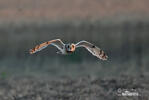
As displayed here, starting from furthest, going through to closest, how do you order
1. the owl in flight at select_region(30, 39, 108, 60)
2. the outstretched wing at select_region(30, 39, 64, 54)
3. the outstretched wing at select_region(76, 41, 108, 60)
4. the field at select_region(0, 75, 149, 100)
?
the field at select_region(0, 75, 149, 100) < the outstretched wing at select_region(76, 41, 108, 60) < the outstretched wing at select_region(30, 39, 64, 54) < the owl in flight at select_region(30, 39, 108, 60)

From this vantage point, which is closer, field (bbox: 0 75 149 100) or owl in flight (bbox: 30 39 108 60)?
owl in flight (bbox: 30 39 108 60)

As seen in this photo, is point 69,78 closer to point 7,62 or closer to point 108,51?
point 108,51

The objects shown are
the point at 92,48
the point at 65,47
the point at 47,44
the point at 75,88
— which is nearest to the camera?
the point at 65,47

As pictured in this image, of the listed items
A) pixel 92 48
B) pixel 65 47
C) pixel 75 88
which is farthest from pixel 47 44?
pixel 75 88

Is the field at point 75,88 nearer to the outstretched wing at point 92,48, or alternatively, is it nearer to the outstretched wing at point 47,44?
the outstretched wing at point 92,48

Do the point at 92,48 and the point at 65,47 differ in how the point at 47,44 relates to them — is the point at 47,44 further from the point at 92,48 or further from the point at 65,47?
the point at 92,48

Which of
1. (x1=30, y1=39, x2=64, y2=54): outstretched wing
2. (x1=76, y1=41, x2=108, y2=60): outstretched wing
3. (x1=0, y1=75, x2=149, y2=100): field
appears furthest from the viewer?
(x1=0, y1=75, x2=149, y2=100): field

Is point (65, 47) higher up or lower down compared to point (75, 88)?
higher up

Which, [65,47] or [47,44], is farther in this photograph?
[47,44]

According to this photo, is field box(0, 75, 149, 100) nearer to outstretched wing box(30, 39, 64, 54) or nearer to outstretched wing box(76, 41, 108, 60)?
outstretched wing box(76, 41, 108, 60)

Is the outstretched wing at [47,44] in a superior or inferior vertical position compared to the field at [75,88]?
superior

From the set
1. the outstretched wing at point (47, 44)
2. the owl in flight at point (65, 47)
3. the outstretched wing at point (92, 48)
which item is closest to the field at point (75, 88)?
the outstretched wing at point (92, 48)

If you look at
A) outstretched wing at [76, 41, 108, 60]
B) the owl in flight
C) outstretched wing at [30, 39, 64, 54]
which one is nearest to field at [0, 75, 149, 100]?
outstretched wing at [76, 41, 108, 60]

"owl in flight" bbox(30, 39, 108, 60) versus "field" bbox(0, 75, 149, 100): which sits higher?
"owl in flight" bbox(30, 39, 108, 60)
